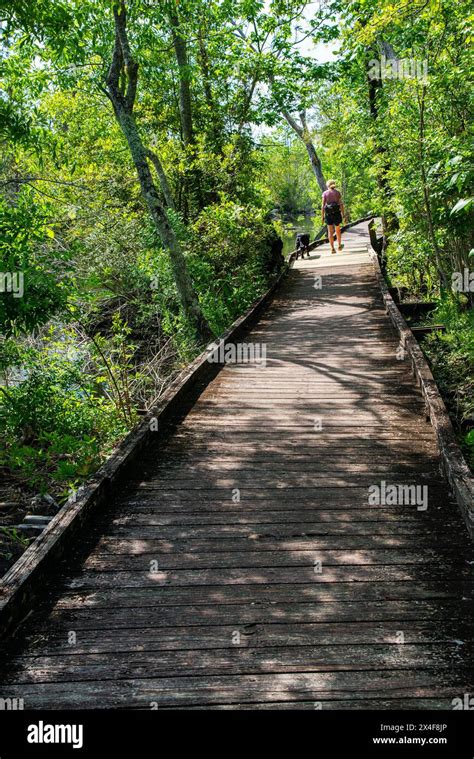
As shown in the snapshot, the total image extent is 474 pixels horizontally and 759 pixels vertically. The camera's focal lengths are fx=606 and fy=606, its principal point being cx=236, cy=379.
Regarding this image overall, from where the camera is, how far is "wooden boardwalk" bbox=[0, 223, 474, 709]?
285cm

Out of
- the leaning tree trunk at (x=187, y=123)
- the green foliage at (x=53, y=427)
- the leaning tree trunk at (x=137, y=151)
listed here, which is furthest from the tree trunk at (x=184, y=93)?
the green foliage at (x=53, y=427)

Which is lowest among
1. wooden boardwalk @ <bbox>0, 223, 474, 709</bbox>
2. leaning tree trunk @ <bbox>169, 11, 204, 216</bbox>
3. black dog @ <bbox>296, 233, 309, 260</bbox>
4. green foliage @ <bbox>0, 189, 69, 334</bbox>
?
wooden boardwalk @ <bbox>0, 223, 474, 709</bbox>

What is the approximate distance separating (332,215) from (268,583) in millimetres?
13829

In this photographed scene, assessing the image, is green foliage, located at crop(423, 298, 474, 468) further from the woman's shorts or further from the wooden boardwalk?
the woman's shorts

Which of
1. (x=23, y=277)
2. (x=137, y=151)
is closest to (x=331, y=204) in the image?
(x=137, y=151)

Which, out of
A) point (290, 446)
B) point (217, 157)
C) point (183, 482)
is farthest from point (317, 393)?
point (217, 157)

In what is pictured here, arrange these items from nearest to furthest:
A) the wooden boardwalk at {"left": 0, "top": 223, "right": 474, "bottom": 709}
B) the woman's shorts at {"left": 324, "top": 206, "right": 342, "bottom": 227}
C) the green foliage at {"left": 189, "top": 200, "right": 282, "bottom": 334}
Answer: the wooden boardwalk at {"left": 0, "top": 223, "right": 474, "bottom": 709} → the green foliage at {"left": 189, "top": 200, "right": 282, "bottom": 334} → the woman's shorts at {"left": 324, "top": 206, "right": 342, "bottom": 227}

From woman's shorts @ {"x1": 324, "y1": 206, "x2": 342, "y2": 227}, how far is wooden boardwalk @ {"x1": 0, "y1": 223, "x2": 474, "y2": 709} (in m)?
10.6

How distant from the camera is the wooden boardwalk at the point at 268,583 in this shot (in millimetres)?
2848

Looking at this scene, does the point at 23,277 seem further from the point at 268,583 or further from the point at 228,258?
the point at 228,258

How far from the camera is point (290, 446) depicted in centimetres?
556

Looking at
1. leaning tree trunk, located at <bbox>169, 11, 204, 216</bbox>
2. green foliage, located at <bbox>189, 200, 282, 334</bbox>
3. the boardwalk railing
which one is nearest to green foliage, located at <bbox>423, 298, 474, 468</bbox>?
the boardwalk railing

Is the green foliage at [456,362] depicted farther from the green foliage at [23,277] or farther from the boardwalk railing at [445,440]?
the green foliage at [23,277]
